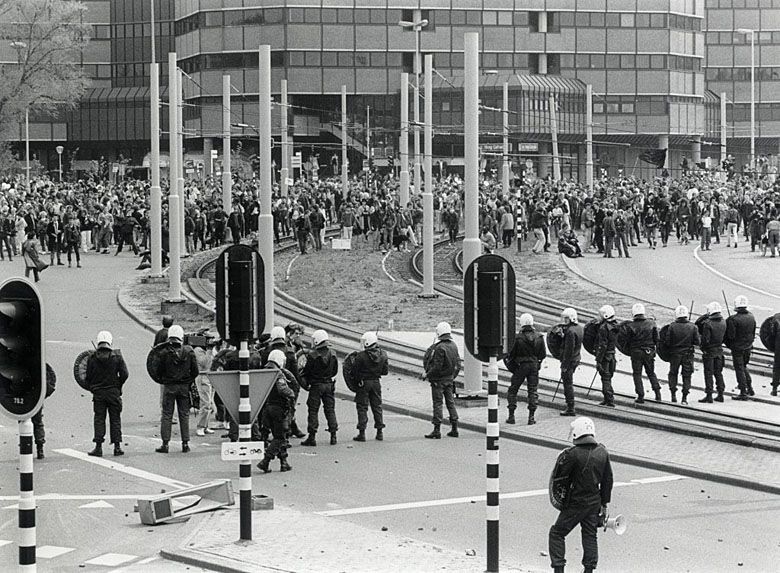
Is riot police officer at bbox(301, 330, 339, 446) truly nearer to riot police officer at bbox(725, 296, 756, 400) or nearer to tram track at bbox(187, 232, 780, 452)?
tram track at bbox(187, 232, 780, 452)

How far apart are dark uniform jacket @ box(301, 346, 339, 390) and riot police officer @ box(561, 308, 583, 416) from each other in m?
3.55

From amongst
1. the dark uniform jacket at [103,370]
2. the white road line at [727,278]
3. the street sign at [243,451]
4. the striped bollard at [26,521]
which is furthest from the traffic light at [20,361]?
the white road line at [727,278]

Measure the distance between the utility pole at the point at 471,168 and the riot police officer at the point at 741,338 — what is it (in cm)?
394

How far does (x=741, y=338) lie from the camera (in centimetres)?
2297

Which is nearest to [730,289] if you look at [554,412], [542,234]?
[542,234]

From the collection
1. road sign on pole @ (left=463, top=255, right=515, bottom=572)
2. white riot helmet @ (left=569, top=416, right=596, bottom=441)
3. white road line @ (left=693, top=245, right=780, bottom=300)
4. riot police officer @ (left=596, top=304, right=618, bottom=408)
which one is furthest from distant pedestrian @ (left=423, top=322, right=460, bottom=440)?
white road line @ (left=693, top=245, right=780, bottom=300)

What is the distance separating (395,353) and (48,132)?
84969 mm

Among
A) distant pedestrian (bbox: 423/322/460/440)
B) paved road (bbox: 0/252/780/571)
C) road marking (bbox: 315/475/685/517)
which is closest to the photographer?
paved road (bbox: 0/252/780/571)

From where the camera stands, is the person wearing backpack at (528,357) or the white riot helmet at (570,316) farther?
the white riot helmet at (570,316)

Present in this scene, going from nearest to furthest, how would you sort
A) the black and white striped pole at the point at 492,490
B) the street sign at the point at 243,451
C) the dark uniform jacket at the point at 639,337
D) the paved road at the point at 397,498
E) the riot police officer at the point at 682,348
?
the black and white striped pole at the point at 492,490 < the street sign at the point at 243,451 < the paved road at the point at 397,498 < the dark uniform jacket at the point at 639,337 < the riot police officer at the point at 682,348

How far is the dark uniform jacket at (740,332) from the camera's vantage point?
23.0m

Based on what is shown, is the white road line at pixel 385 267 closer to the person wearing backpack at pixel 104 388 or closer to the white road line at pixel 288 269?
the white road line at pixel 288 269

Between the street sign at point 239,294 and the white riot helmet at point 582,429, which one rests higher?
the street sign at point 239,294

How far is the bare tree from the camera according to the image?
79688mm
